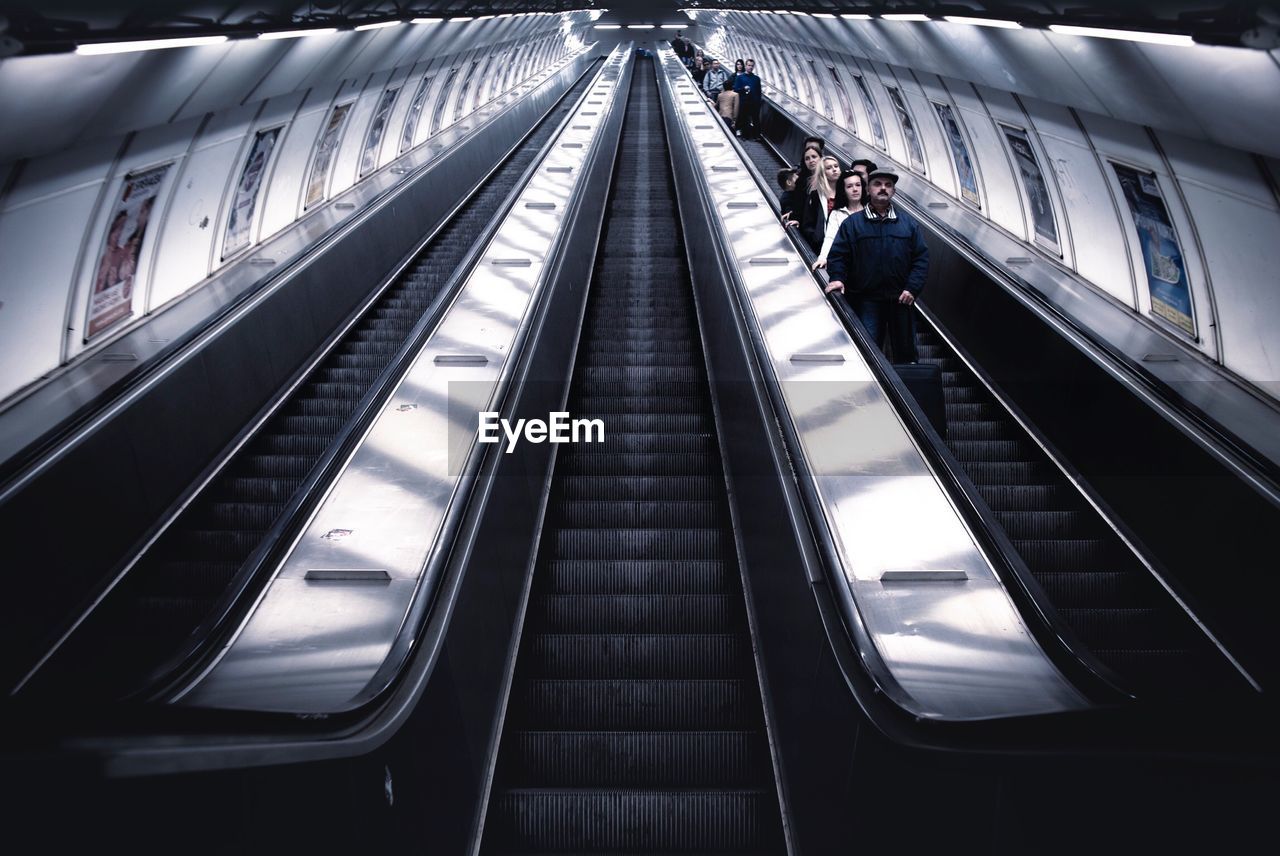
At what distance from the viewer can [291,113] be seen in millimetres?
10062

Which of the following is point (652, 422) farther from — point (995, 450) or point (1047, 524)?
point (1047, 524)

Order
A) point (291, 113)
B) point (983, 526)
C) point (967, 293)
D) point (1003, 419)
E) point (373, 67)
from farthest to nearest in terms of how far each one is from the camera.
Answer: point (373, 67) → point (291, 113) → point (967, 293) → point (1003, 419) → point (983, 526)

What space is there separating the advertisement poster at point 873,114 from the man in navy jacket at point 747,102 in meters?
1.71

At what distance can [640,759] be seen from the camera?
12.5ft

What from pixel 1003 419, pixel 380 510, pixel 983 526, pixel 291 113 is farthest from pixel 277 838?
pixel 291 113

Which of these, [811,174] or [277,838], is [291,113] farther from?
[277,838]

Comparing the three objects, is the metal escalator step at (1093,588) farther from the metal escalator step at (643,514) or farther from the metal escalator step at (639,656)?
the metal escalator step at (643,514)

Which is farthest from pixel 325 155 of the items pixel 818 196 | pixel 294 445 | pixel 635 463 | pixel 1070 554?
pixel 1070 554

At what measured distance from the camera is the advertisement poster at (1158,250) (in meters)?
6.71

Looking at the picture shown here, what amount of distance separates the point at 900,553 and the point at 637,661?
140 centimetres

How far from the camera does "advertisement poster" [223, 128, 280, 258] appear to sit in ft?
30.7

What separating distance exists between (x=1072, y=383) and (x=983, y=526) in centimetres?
253

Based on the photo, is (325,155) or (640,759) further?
(325,155)

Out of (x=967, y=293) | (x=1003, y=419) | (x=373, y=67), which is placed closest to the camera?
(x=1003, y=419)
